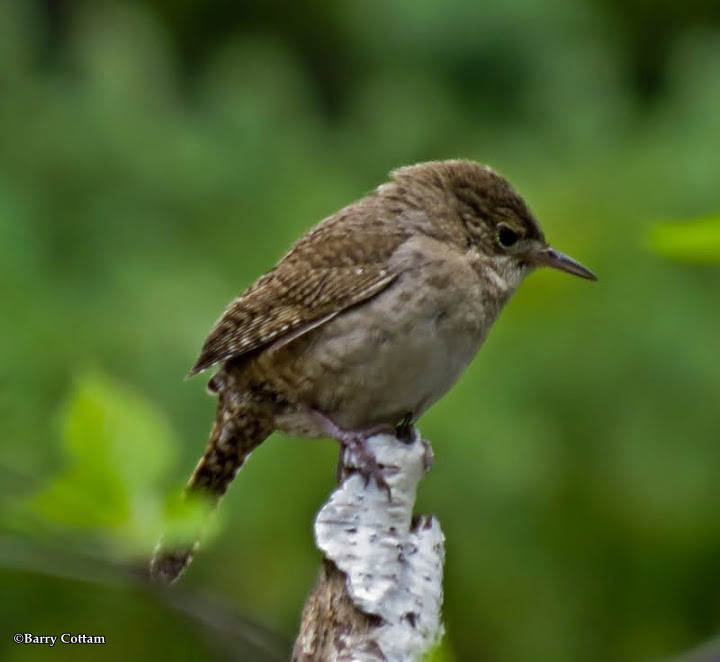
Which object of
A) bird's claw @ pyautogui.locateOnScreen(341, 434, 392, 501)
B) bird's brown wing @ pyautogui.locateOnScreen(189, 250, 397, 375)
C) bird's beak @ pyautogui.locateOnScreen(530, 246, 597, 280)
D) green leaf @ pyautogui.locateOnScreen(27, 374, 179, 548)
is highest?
bird's beak @ pyautogui.locateOnScreen(530, 246, 597, 280)

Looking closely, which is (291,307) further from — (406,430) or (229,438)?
(406,430)

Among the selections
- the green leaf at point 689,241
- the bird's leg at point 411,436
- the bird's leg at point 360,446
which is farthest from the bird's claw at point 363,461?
the green leaf at point 689,241

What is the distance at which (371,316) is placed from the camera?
122 inches

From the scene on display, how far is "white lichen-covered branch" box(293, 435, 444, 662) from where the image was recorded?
2.01 meters

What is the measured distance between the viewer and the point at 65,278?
460 cm

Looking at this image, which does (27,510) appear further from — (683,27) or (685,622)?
(683,27)

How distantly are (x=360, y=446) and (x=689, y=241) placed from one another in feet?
4.18

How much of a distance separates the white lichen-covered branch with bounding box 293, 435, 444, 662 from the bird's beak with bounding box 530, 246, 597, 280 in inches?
49.0

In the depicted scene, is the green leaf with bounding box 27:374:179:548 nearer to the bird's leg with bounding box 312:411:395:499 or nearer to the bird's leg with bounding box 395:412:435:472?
the bird's leg with bounding box 312:411:395:499

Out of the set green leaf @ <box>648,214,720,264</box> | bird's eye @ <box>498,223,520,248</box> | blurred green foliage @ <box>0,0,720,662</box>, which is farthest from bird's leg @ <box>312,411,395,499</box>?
green leaf @ <box>648,214,720,264</box>

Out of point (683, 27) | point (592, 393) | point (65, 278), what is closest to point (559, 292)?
point (592, 393)

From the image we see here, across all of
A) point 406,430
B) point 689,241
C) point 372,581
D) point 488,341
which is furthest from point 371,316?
point 689,241

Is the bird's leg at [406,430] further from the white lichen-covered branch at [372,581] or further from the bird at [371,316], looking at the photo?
the white lichen-covered branch at [372,581]

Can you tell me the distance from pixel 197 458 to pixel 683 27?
3510mm
